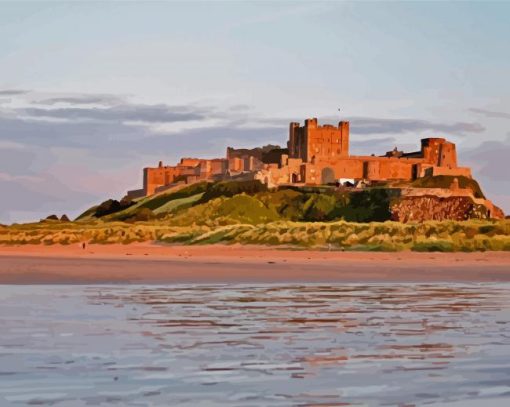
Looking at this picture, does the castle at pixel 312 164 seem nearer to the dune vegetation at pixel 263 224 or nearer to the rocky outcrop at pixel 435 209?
the dune vegetation at pixel 263 224

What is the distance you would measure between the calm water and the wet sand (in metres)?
6.46

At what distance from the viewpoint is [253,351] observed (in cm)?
1023

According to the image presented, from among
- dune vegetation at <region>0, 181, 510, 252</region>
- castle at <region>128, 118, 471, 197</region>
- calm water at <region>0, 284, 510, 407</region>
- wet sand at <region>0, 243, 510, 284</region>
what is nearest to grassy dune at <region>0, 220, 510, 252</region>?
dune vegetation at <region>0, 181, 510, 252</region>

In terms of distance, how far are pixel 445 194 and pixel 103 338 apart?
219 feet

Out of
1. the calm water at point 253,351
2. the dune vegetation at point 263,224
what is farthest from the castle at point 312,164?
the calm water at point 253,351

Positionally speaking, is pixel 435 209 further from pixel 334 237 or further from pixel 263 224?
pixel 334 237

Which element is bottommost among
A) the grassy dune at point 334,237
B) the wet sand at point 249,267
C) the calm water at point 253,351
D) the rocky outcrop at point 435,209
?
the calm water at point 253,351

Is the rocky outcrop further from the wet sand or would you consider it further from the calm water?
the calm water

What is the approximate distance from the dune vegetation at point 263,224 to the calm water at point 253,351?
21297 mm

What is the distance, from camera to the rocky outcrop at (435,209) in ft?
244

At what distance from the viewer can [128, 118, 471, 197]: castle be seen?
8700 cm

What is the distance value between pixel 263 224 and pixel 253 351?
43.1m

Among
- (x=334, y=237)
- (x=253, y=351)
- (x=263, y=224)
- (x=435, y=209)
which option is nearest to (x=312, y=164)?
(x=435, y=209)

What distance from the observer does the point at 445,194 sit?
75938 millimetres
